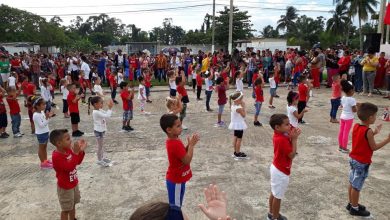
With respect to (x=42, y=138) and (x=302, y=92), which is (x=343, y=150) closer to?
(x=302, y=92)

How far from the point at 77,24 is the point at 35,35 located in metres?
60.6

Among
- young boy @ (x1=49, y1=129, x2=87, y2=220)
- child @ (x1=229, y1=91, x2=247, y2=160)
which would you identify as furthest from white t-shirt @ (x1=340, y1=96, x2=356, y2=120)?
young boy @ (x1=49, y1=129, x2=87, y2=220)

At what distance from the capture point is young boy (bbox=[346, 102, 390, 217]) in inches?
191

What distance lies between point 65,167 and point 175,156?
138 cm

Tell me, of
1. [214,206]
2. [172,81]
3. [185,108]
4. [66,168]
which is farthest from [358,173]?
[172,81]

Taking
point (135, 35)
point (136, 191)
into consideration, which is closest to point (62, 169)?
point (136, 191)

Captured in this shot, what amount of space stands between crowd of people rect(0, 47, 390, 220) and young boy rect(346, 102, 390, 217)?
0.04 feet

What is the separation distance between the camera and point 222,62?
20375 millimetres

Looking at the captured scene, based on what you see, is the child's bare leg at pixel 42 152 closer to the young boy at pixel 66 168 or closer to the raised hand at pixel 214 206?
the young boy at pixel 66 168

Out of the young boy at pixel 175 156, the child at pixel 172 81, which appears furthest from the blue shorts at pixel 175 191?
the child at pixel 172 81

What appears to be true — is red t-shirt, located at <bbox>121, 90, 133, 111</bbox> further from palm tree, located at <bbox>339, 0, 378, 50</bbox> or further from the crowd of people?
palm tree, located at <bbox>339, 0, 378, 50</bbox>

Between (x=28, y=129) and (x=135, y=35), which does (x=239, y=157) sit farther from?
(x=135, y=35)

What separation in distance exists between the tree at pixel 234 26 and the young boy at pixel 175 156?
4572 cm

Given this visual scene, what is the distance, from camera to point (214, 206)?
78.5 inches
